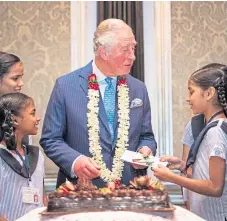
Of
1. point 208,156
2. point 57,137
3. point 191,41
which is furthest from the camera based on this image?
point 191,41

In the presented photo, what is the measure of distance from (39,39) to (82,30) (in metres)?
0.36

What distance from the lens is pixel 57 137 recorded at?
2811 millimetres

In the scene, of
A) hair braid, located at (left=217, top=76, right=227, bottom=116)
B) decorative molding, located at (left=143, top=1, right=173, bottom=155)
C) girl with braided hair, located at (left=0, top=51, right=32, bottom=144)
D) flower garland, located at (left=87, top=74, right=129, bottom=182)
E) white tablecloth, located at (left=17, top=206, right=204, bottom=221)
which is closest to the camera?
white tablecloth, located at (left=17, top=206, right=204, bottom=221)

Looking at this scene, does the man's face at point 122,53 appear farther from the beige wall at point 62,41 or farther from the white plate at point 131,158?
the beige wall at point 62,41

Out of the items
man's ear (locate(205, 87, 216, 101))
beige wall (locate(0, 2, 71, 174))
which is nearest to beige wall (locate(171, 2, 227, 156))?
beige wall (locate(0, 2, 71, 174))

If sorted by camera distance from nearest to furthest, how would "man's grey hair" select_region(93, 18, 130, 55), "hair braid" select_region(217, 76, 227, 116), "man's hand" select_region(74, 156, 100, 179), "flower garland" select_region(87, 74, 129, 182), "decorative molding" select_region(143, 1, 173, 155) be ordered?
"man's hand" select_region(74, 156, 100, 179)
"hair braid" select_region(217, 76, 227, 116)
"flower garland" select_region(87, 74, 129, 182)
"man's grey hair" select_region(93, 18, 130, 55)
"decorative molding" select_region(143, 1, 173, 155)

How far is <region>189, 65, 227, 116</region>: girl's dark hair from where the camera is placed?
2.67 m

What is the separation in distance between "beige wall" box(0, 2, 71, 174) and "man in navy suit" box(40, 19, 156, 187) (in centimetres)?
131

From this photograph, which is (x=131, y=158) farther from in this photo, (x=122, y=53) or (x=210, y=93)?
(x=122, y=53)

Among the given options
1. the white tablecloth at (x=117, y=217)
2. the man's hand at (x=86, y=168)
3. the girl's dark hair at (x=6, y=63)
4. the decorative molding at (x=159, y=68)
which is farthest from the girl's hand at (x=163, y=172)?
the decorative molding at (x=159, y=68)

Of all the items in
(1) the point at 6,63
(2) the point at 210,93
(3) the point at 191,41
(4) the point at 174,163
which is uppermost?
(3) the point at 191,41

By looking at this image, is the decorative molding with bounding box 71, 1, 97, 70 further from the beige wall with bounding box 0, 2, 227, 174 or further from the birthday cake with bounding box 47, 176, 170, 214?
the birthday cake with bounding box 47, 176, 170, 214

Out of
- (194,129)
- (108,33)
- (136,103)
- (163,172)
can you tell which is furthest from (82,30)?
(163,172)

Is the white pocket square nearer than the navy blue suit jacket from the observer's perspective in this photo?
No
